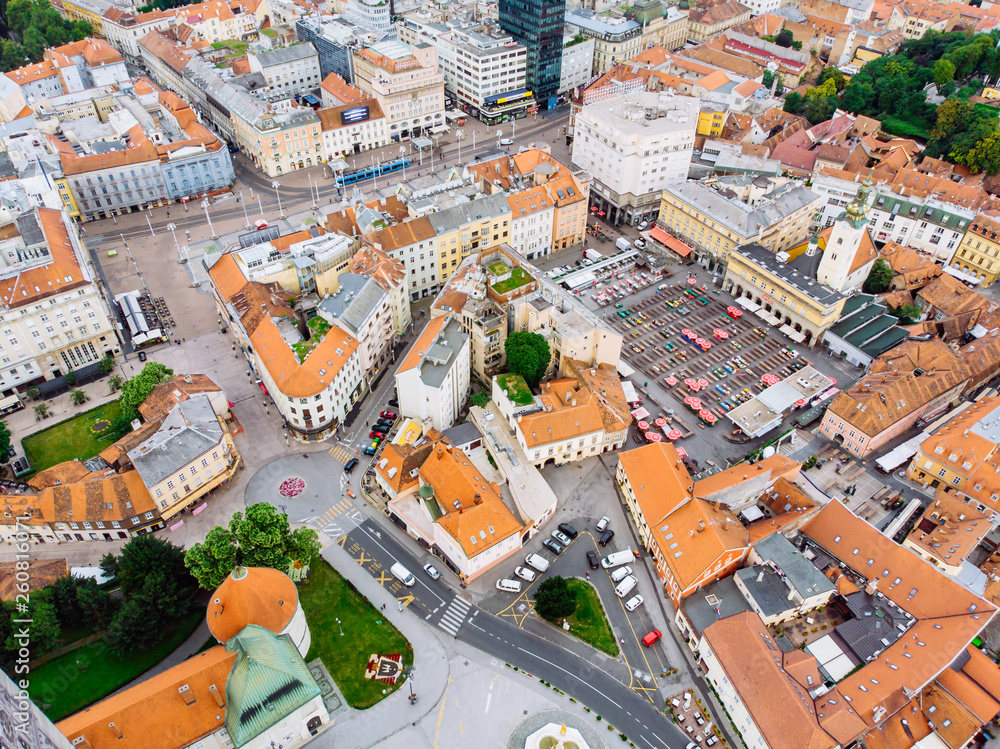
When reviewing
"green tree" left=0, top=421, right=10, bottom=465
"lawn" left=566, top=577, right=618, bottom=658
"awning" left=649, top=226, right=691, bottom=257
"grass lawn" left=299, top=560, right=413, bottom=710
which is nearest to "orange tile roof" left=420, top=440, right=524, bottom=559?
"lawn" left=566, top=577, right=618, bottom=658

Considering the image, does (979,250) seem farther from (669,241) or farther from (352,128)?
(352,128)

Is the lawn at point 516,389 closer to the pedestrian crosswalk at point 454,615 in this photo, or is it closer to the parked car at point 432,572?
the parked car at point 432,572

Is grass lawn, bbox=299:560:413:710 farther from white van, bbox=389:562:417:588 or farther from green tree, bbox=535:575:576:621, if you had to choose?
green tree, bbox=535:575:576:621

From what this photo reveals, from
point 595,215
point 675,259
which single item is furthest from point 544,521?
point 595,215

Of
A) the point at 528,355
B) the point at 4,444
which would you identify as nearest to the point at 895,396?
the point at 528,355

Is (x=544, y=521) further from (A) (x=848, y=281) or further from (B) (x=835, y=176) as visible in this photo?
(B) (x=835, y=176)

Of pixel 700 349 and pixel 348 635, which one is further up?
pixel 700 349
